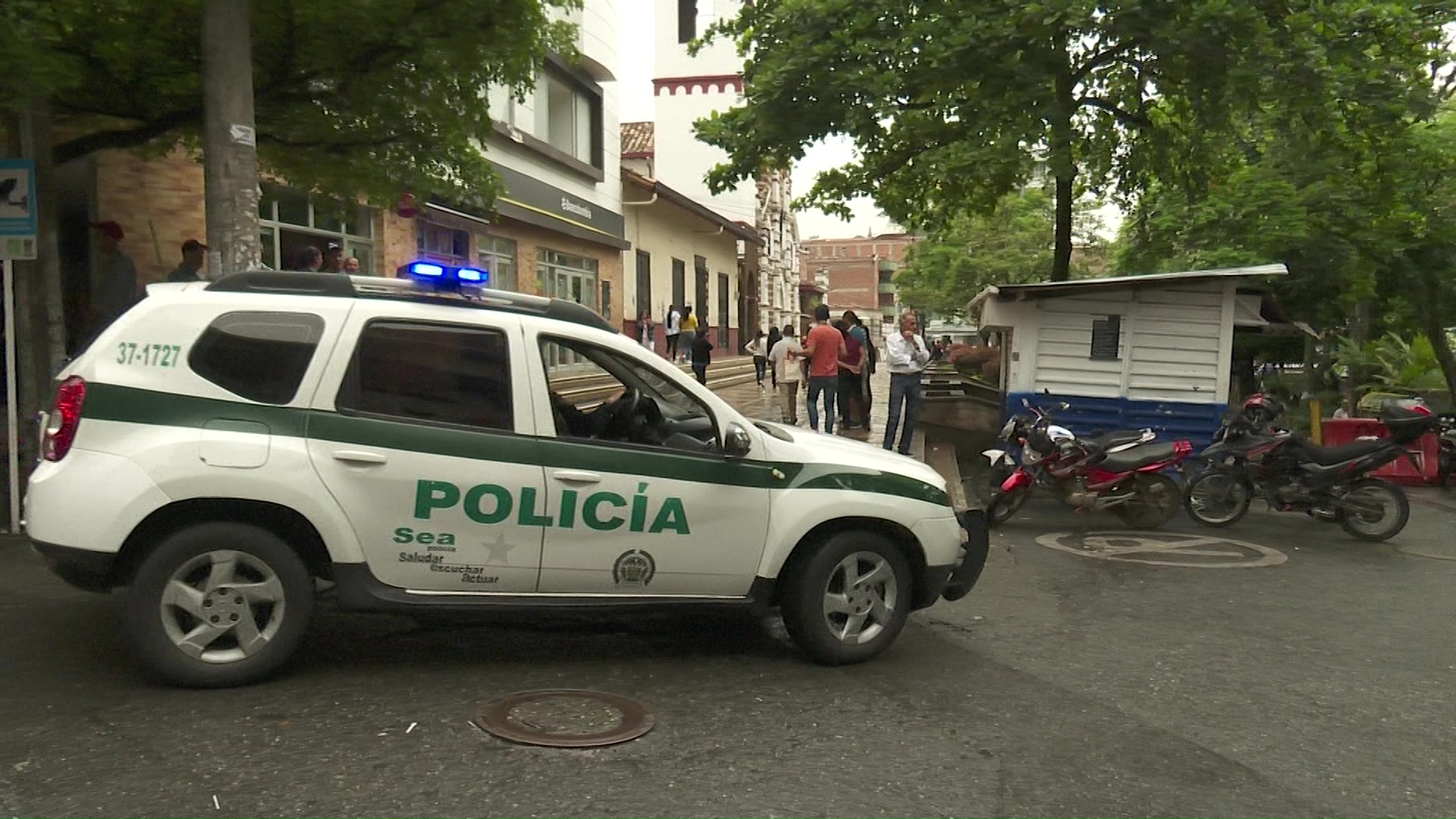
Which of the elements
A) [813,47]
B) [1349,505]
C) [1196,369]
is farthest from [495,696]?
[813,47]

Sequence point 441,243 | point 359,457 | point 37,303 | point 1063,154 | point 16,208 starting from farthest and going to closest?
point 441,243
point 1063,154
point 37,303
point 16,208
point 359,457

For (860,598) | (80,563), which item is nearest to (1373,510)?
(860,598)

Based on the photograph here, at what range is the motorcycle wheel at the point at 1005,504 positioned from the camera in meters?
9.90

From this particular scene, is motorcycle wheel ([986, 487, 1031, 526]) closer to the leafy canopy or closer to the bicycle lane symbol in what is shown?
the bicycle lane symbol

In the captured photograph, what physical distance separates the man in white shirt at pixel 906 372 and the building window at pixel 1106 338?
186cm

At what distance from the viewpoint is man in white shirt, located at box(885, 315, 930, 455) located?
12.5m

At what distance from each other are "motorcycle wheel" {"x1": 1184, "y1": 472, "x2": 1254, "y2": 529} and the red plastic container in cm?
393

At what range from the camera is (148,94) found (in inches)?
335

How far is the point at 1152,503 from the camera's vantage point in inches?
396

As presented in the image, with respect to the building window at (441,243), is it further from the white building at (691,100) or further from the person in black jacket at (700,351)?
the white building at (691,100)

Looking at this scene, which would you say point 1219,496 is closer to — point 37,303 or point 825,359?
point 825,359

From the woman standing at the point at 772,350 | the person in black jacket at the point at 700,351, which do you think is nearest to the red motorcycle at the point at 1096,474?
the woman standing at the point at 772,350

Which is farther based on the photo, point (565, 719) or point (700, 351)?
point (700, 351)

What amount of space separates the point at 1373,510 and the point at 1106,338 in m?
3.32
